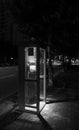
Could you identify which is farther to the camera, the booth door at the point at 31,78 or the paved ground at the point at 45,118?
the booth door at the point at 31,78

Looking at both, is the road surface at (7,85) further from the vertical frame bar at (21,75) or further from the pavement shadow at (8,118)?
the pavement shadow at (8,118)

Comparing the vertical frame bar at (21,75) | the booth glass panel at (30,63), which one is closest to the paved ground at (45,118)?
the vertical frame bar at (21,75)

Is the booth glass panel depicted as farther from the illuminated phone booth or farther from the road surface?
the road surface

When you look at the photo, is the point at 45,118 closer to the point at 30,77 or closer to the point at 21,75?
the point at 30,77

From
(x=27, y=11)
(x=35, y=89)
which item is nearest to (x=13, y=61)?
(x=27, y=11)

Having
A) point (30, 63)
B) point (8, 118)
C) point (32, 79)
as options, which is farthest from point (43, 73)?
point (8, 118)

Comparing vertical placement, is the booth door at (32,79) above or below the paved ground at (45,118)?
above

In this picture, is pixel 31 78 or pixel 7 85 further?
pixel 7 85

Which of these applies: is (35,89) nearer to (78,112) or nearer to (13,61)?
(78,112)

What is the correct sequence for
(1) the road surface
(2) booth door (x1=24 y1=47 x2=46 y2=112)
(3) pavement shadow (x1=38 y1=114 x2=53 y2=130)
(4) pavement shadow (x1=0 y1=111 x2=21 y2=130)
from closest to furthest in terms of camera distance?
(3) pavement shadow (x1=38 y1=114 x2=53 y2=130) → (4) pavement shadow (x1=0 y1=111 x2=21 y2=130) → (2) booth door (x1=24 y1=47 x2=46 y2=112) → (1) the road surface

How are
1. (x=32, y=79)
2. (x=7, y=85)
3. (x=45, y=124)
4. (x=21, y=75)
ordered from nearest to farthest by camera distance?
(x=45, y=124) → (x=32, y=79) → (x=21, y=75) → (x=7, y=85)

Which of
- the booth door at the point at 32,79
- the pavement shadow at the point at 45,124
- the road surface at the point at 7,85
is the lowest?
the pavement shadow at the point at 45,124

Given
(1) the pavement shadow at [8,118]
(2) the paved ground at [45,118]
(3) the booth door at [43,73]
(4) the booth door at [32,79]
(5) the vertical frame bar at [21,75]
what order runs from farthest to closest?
(3) the booth door at [43,73] < (5) the vertical frame bar at [21,75] < (4) the booth door at [32,79] < (1) the pavement shadow at [8,118] < (2) the paved ground at [45,118]

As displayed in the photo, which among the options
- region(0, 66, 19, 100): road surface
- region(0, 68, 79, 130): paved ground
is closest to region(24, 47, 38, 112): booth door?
region(0, 68, 79, 130): paved ground
